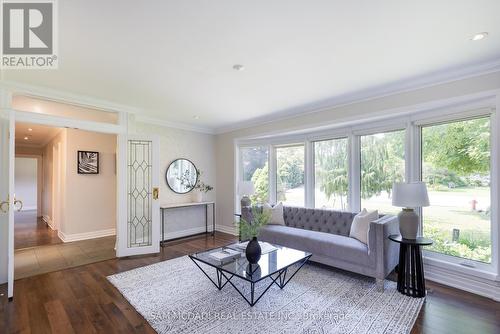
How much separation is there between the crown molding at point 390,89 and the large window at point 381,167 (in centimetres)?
71

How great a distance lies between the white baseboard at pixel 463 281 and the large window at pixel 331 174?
151 cm

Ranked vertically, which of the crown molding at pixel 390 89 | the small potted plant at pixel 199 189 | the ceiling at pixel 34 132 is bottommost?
the small potted plant at pixel 199 189

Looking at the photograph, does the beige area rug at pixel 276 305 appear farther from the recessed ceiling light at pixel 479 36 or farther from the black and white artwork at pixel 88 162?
the black and white artwork at pixel 88 162

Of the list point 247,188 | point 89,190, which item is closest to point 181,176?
point 247,188

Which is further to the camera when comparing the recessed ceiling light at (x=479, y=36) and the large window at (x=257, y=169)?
the large window at (x=257, y=169)

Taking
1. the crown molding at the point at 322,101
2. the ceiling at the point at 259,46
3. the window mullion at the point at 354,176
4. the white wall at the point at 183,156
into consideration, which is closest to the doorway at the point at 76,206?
the white wall at the point at 183,156

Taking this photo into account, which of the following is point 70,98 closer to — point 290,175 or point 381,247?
point 290,175

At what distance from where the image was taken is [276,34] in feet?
7.14

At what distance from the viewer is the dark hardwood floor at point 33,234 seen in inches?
193

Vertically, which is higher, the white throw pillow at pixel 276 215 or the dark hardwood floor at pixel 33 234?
the white throw pillow at pixel 276 215

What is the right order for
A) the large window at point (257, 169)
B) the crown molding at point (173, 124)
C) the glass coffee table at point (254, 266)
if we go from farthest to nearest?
the large window at point (257, 169), the crown molding at point (173, 124), the glass coffee table at point (254, 266)

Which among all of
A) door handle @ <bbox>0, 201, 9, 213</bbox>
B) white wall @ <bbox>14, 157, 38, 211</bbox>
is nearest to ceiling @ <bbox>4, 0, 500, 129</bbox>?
door handle @ <bbox>0, 201, 9, 213</bbox>

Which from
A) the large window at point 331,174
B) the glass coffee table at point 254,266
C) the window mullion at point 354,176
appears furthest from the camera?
the large window at point 331,174

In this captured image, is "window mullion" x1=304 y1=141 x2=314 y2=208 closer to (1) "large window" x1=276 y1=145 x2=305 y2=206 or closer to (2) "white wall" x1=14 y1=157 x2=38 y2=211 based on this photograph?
(1) "large window" x1=276 y1=145 x2=305 y2=206
